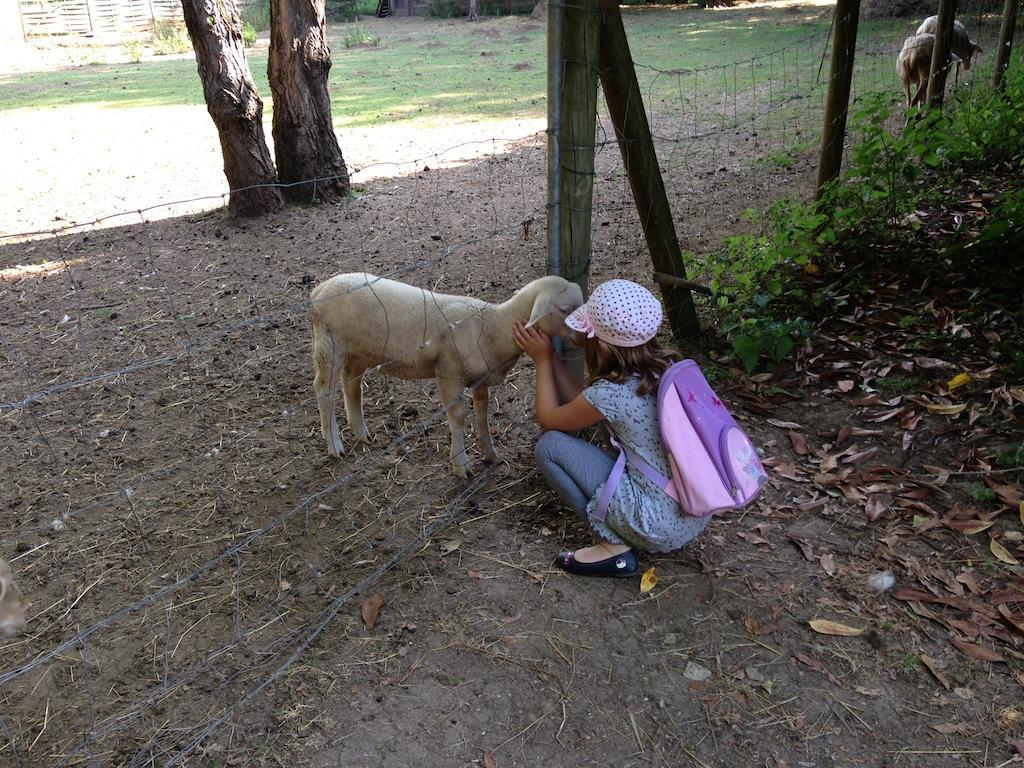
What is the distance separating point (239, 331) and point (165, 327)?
665 mm

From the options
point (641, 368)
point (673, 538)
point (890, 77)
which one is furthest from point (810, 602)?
point (890, 77)

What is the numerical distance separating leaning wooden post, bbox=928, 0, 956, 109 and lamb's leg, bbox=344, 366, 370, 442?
22.6ft

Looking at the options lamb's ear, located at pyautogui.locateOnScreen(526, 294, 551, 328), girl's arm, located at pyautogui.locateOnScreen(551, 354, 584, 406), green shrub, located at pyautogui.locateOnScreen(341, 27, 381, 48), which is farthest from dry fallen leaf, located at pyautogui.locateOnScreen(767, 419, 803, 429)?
green shrub, located at pyautogui.locateOnScreen(341, 27, 381, 48)

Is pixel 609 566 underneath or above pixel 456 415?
underneath

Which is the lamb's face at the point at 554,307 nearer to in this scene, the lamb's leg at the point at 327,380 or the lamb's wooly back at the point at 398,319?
the lamb's wooly back at the point at 398,319

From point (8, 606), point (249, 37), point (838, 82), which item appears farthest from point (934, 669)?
point (249, 37)

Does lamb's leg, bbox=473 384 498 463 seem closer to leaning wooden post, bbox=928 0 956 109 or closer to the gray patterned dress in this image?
the gray patterned dress

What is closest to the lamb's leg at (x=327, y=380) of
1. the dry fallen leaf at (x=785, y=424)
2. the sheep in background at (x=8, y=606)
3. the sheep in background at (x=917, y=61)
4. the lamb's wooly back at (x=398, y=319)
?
the lamb's wooly back at (x=398, y=319)

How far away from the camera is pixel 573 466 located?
3.43 m

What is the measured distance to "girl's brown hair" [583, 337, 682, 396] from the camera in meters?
3.16

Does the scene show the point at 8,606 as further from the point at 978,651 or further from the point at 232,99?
the point at 232,99

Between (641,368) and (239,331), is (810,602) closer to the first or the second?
(641,368)

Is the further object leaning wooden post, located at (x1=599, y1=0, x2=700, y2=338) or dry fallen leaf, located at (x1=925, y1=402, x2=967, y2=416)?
dry fallen leaf, located at (x1=925, y1=402, x2=967, y2=416)

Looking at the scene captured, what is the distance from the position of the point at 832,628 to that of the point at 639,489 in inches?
37.3
